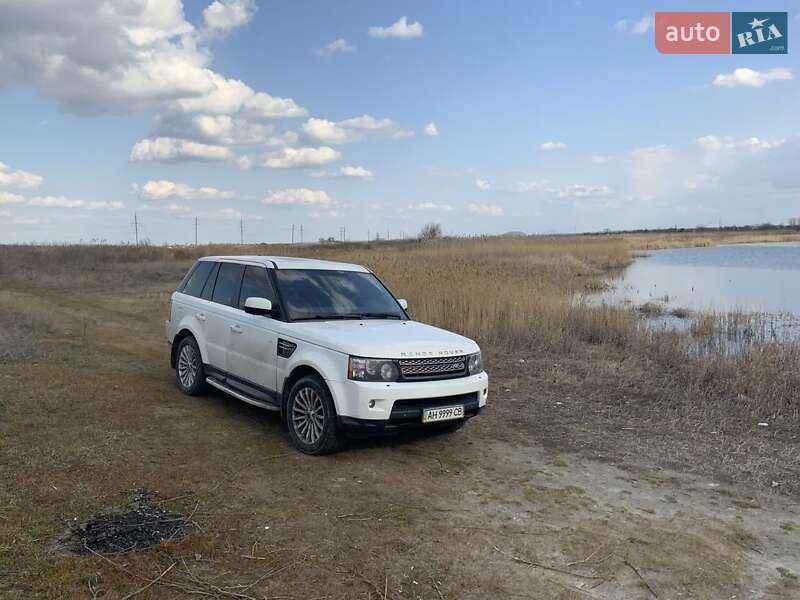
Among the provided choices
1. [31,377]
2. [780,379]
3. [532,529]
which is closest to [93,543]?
[532,529]

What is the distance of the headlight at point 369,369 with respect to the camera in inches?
214

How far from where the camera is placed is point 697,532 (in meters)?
4.53

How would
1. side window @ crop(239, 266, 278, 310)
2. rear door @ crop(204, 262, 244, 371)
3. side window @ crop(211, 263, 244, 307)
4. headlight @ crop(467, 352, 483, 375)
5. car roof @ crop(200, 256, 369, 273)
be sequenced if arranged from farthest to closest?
side window @ crop(211, 263, 244, 307) → rear door @ crop(204, 262, 244, 371) → car roof @ crop(200, 256, 369, 273) → side window @ crop(239, 266, 278, 310) → headlight @ crop(467, 352, 483, 375)

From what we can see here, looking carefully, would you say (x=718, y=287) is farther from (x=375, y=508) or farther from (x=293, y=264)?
(x=375, y=508)

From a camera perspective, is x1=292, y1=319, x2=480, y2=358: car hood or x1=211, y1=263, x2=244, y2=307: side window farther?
x1=211, y1=263, x2=244, y2=307: side window

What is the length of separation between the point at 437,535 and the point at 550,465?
2.03 m

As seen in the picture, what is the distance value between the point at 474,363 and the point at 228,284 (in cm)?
317

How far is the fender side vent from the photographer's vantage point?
19.8 feet

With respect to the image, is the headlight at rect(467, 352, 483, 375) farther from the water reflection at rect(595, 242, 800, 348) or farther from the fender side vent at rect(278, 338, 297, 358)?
the water reflection at rect(595, 242, 800, 348)

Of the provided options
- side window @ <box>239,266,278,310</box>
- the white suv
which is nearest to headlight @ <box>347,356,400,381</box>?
the white suv

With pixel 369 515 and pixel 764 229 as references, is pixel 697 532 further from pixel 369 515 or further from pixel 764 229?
pixel 764 229

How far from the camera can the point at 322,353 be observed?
570 cm

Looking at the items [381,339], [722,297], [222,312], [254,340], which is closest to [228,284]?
[222,312]

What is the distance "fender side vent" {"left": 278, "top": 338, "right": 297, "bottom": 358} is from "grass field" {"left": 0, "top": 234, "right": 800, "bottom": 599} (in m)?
0.87
